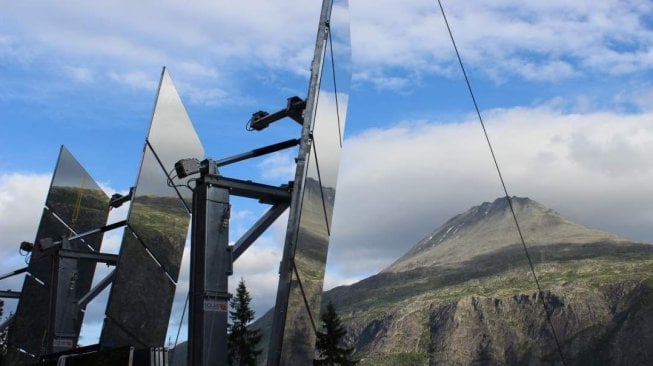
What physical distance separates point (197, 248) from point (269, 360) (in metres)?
2.58

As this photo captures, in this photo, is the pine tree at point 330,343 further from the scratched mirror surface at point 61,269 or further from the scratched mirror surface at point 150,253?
the scratched mirror surface at point 61,269

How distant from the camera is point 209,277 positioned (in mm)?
13695

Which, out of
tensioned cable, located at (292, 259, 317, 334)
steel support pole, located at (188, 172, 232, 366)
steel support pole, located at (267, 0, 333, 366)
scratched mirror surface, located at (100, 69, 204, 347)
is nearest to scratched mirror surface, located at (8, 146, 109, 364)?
scratched mirror surface, located at (100, 69, 204, 347)

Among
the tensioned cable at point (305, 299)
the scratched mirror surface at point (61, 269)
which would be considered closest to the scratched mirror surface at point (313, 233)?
the tensioned cable at point (305, 299)

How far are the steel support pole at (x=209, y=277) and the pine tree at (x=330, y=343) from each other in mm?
1616

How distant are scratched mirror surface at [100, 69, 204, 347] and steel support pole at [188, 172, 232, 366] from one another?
115 inches

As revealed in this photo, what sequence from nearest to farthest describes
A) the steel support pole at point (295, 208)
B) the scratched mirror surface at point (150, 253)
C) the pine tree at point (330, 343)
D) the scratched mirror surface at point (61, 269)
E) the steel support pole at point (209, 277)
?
1. the steel support pole at point (295, 208)
2. the steel support pole at point (209, 277)
3. the pine tree at point (330, 343)
4. the scratched mirror surface at point (150, 253)
5. the scratched mirror surface at point (61, 269)

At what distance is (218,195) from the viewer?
14.3 metres

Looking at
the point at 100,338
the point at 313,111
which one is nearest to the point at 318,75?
the point at 313,111

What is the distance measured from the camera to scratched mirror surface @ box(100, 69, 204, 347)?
55.9 feet

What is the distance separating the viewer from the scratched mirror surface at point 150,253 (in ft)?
55.9

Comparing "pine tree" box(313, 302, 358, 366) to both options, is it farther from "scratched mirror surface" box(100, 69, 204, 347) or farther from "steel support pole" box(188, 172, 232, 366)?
"scratched mirror surface" box(100, 69, 204, 347)

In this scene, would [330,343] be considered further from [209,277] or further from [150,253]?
[209,277]

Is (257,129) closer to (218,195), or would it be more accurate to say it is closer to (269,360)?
(218,195)
